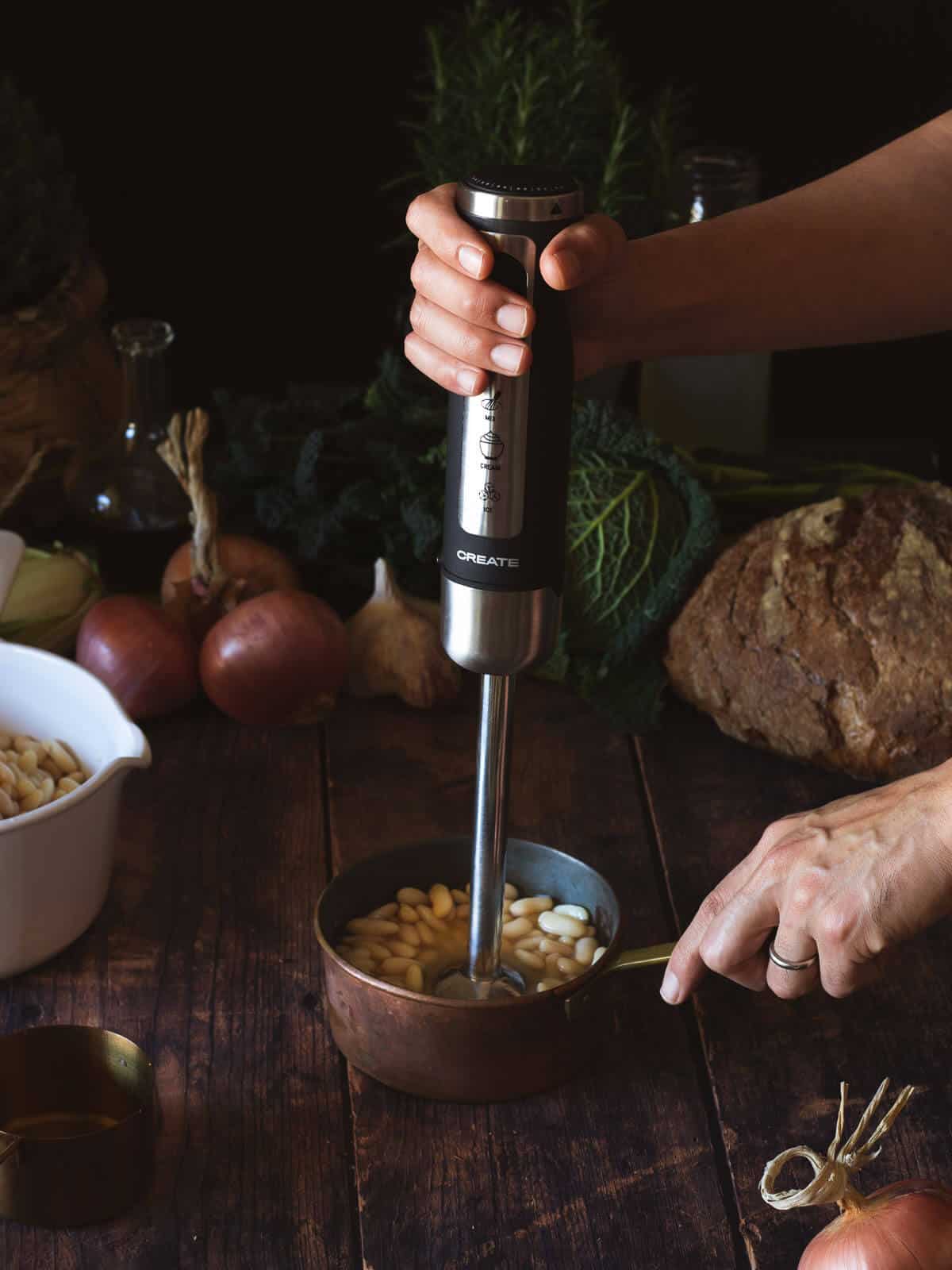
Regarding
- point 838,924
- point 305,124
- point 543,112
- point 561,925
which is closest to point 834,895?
point 838,924

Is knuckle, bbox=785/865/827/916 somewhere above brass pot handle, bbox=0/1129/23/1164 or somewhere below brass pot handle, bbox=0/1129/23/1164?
above

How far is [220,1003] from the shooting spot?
3.20ft

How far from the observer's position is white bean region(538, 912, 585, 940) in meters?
0.97

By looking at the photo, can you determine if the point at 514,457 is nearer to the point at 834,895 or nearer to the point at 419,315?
the point at 419,315

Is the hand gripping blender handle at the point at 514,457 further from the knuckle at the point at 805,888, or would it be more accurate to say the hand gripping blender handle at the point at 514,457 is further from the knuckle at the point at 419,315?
the knuckle at the point at 805,888

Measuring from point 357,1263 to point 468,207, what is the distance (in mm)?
526

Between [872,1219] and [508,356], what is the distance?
43 centimetres

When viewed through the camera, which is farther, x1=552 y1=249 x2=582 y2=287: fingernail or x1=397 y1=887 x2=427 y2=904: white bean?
x1=397 y1=887 x2=427 y2=904: white bean

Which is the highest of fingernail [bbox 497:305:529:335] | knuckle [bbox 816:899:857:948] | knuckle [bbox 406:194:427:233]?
knuckle [bbox 406:194:427:233]

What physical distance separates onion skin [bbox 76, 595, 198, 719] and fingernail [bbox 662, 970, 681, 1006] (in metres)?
0.57

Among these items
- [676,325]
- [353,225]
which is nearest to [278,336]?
[353,225]

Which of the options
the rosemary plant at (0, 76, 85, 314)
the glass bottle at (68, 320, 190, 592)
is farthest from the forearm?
the rosemary plant at (0, 76, 85, 314)

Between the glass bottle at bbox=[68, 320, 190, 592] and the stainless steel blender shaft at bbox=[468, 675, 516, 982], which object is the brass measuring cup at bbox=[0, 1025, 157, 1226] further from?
the glass bottle at bbox=[68, 320, 190, 592]

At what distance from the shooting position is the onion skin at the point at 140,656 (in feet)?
4.17
